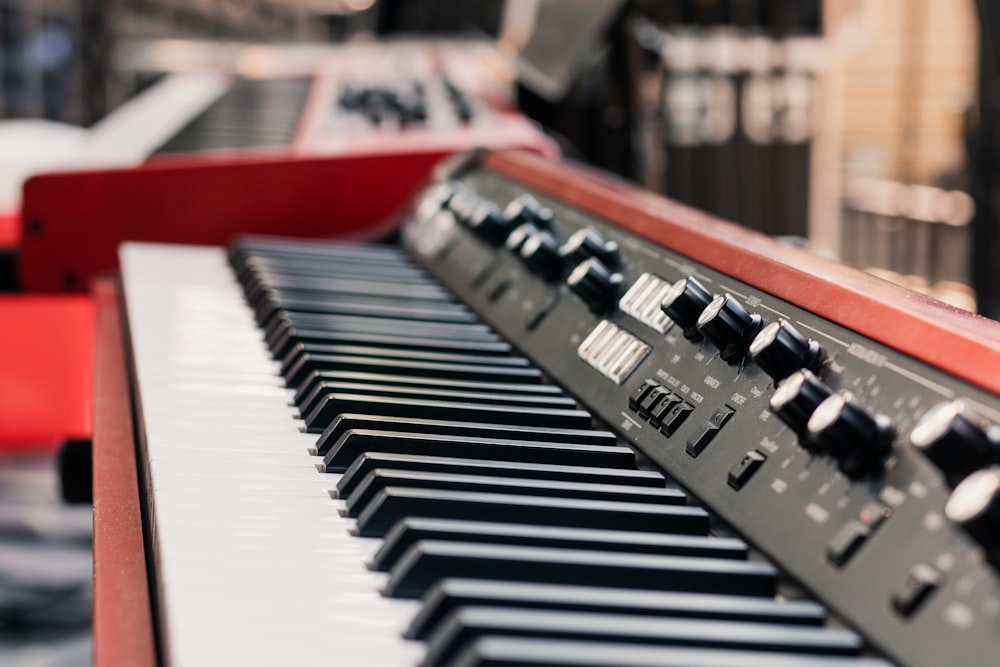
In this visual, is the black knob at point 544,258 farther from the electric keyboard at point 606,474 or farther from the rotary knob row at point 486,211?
the rotary knob row at point 486,211

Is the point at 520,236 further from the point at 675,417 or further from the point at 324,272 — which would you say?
the point at 675,417

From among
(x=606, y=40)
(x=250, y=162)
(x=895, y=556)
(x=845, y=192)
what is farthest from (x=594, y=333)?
(x=845, y=192)

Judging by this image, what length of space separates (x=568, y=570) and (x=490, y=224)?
1.06 m

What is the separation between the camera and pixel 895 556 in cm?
85

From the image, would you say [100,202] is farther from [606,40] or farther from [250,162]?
[606,40]

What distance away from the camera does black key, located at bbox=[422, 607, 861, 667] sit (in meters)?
0.81

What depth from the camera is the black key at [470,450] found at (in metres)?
1.22

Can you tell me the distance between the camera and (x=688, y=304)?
1.23 m

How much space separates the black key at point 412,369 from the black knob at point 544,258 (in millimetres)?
155

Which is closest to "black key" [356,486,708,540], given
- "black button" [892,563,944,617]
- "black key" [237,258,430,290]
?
"black button" [892,563,944,617]

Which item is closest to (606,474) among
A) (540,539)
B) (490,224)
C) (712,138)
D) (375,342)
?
(540,539)

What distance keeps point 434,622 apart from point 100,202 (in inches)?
75.6

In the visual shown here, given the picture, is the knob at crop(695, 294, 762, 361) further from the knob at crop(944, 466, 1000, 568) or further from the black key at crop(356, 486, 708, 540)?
the knob at crop(944, 466, 1000, 568)

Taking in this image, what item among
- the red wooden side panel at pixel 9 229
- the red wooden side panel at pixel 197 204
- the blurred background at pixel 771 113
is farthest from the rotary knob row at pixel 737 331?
the red wooden side panel at pixel 9 229
